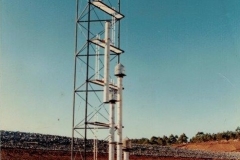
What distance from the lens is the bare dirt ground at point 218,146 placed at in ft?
306

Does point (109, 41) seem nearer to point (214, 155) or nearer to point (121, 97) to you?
point (121, 97)

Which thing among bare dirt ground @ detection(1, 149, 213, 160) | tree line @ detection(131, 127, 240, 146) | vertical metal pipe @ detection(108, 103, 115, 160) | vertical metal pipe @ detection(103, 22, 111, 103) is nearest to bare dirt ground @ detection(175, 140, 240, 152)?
tree line @ detection(131, 127, 240, 146)

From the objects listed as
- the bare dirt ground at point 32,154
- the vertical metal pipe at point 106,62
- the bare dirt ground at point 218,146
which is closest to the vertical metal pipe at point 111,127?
the vertical metal pipe at point 106,62

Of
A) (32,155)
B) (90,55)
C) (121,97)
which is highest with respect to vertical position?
(90,55)

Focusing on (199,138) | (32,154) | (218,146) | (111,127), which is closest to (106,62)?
(111,127)

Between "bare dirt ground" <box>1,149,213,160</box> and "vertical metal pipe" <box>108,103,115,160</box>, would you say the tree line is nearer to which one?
"bare dirt ground" <box>1,149,213,160</box>

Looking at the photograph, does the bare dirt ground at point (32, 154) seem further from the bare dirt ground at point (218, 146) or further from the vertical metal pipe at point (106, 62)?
the bare dirt ground at point (218, 146)

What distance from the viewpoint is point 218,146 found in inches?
3777

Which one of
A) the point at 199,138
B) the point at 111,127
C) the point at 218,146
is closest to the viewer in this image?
the point at 111,127

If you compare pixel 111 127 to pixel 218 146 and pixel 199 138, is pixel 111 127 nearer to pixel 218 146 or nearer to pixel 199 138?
pixel 218 146

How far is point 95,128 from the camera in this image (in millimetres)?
23625

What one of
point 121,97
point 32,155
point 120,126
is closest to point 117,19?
point 121,97

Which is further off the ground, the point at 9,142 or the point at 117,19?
the point at 117,19

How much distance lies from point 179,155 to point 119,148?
3618cm
